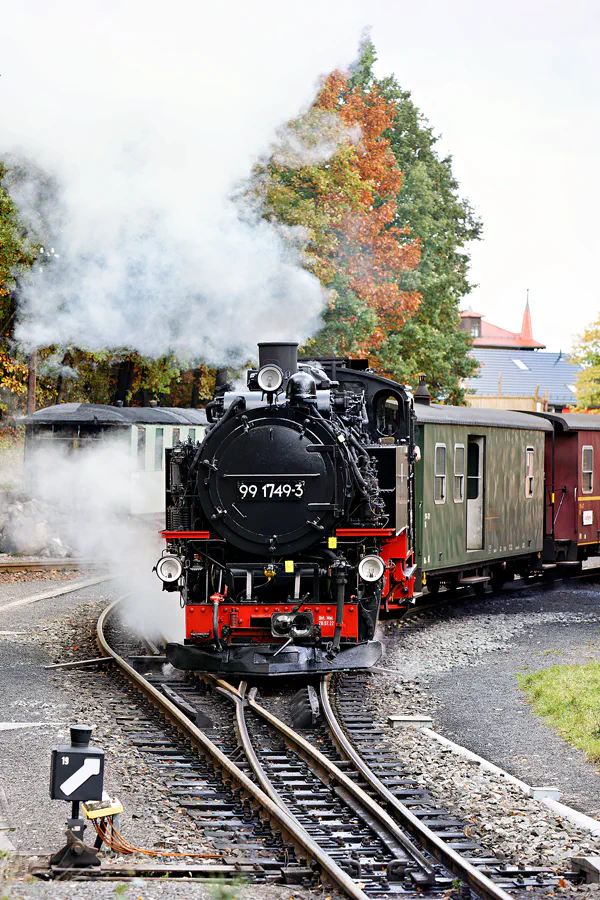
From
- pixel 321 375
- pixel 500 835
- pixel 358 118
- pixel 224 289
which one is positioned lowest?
pixel 500 835

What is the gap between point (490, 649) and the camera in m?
12.9

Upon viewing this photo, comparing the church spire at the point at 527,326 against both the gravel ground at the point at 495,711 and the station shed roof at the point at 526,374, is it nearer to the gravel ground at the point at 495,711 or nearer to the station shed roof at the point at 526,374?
the station shed roof at the point at 526,374

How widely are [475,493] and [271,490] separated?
6610 millimetres

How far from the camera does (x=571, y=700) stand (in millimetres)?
9789

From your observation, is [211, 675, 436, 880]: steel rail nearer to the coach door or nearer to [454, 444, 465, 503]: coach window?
[454, 444, 465, 503]: coach window

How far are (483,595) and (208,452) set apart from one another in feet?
28.5

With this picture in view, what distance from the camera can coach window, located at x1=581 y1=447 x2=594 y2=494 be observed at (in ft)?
64.6

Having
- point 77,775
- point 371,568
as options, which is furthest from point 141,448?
point 77,775

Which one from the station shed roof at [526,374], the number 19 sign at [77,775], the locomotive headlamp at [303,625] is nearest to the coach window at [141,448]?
the locomotive headlamp at [303,625]

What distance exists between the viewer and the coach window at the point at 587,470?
19688 millimetres

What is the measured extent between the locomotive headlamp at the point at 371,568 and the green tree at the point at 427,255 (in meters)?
22.1

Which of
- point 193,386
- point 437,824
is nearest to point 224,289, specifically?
point 437,824

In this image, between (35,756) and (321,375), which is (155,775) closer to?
(35,756)

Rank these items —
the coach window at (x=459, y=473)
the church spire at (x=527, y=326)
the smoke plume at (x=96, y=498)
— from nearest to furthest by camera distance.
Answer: the coach window at (x=459, y=473) < the smoke plume at (x=96, y=498) < the church spire at (x=527, y=326)
